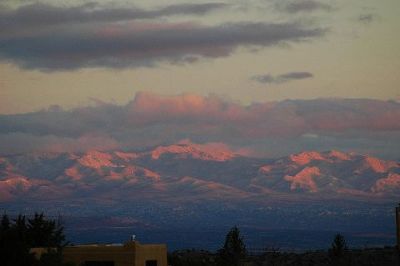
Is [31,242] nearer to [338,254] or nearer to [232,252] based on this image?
[232,252]

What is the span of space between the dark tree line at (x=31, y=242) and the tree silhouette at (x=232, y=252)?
1776 cm

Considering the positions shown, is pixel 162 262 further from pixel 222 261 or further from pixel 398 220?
pixel 222 261

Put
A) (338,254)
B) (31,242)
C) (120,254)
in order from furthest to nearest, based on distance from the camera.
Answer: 1. (338,254)
2. (31,242)
3. (120,254)

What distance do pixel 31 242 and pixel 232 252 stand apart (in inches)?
1117

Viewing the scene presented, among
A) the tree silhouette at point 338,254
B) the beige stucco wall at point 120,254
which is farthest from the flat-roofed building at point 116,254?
the tree silhouette at point 338,254

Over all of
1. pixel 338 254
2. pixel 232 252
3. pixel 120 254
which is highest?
pixel 338 254

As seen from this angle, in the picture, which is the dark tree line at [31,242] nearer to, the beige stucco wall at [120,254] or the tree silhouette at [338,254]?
the beige stucco wall at [120,254]

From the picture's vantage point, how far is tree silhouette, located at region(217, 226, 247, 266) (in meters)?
103

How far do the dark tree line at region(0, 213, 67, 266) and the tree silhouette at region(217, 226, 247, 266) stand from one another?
17.8 meters

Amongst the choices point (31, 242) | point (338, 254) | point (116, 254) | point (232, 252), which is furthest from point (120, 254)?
point (338, 254)

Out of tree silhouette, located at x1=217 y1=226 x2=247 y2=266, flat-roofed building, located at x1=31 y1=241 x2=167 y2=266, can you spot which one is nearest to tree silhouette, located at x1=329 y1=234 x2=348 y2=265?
tree silhouette, located at x1=217 y1=226 x2=247 y2=266

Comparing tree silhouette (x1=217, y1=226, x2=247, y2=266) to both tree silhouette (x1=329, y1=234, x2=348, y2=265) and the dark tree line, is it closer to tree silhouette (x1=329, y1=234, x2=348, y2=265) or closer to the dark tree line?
tree silhouette (x1=329, y1=234, x2=348, y2=265)

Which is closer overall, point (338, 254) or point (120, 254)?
point (120, 254)

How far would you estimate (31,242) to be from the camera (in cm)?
8625
